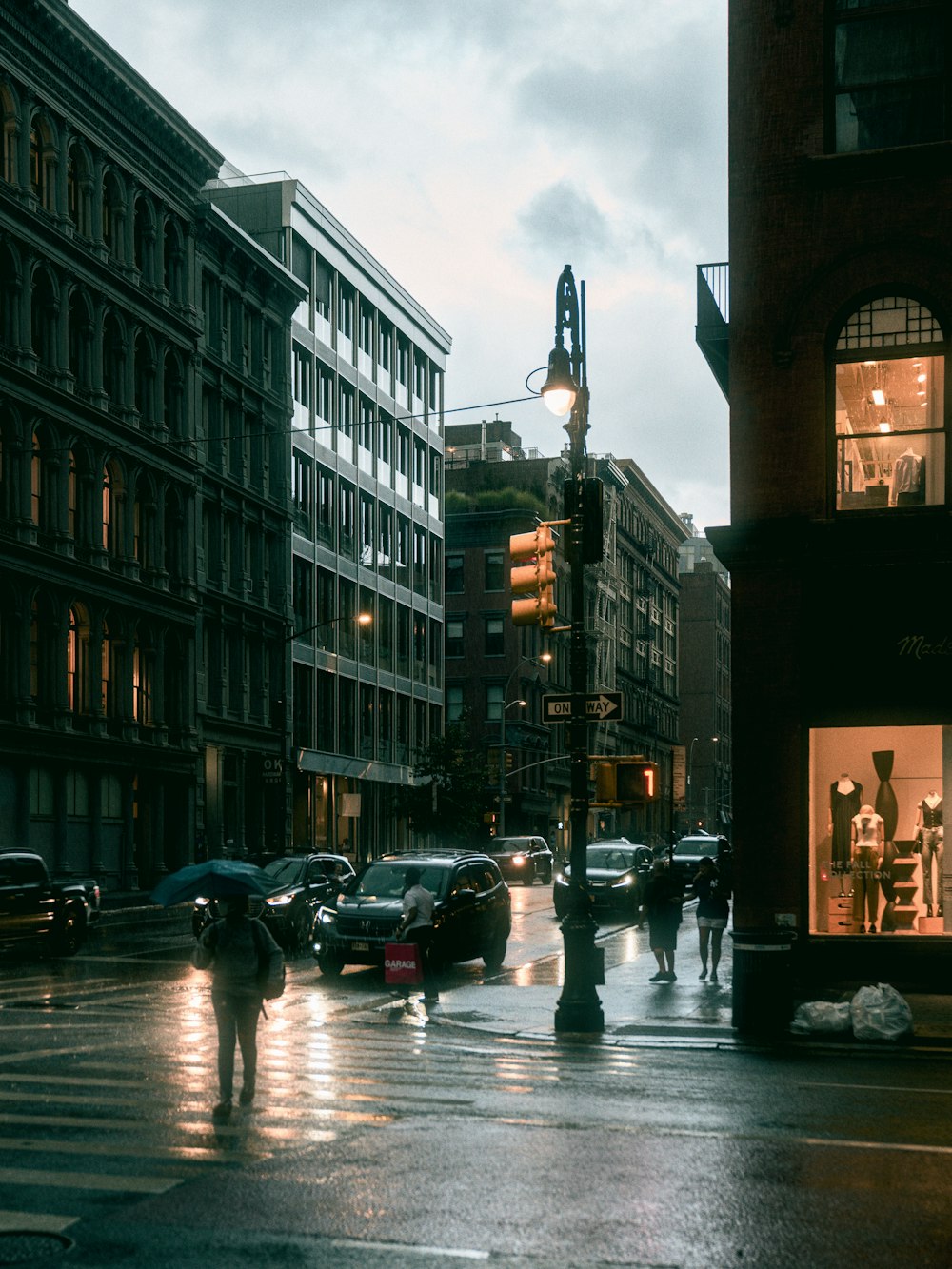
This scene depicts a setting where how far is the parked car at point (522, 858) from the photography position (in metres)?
64.2

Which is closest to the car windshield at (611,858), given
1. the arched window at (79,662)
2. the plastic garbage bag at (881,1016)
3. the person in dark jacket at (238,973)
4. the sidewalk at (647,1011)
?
the sidewalk at (647,1011)

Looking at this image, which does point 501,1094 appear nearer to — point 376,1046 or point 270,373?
point 376,1046

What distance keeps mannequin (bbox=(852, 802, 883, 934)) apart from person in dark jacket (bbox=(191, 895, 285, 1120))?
380 inches

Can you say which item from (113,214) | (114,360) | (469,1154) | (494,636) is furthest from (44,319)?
(494,636)

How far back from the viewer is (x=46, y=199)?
4831cm

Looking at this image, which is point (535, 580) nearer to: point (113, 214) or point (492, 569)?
point (113, 214)

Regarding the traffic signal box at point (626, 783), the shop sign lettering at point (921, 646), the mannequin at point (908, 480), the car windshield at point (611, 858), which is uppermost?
the mannequin at point (908, 480)

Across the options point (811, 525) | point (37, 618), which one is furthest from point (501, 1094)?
point (37, 618)

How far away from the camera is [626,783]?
17.6 meters

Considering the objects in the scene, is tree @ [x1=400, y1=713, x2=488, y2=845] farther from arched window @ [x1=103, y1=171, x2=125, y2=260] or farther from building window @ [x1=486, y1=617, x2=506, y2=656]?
arched window @ [x1=103, y1=171, x2=125, y2=260]

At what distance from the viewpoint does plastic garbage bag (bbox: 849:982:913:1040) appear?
56.2ft

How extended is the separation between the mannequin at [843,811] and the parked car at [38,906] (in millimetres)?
12804

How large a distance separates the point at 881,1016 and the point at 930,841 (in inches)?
135

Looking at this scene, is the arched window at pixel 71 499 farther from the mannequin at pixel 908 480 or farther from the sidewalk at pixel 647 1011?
the mannequin at pixel 908 480
